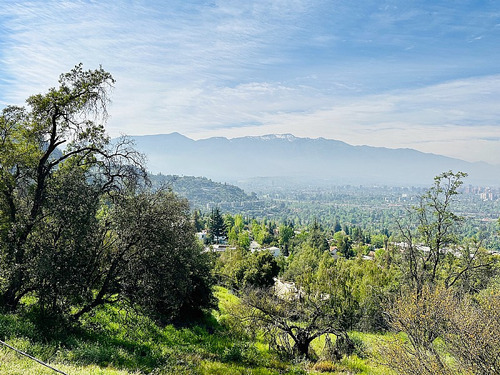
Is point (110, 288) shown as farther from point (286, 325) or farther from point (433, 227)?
point (433, 227)

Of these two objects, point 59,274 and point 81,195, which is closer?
point 59,274

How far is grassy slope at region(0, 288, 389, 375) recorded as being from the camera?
7.46m

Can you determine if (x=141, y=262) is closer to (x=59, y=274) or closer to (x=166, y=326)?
(x=59, y=274)

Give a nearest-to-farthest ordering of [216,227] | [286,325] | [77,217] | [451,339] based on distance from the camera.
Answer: [451,339] → [77,217] → [286,325] → [216,227]

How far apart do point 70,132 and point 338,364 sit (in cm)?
1264

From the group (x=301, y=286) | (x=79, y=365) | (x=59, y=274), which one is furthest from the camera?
(x=301, y=286)

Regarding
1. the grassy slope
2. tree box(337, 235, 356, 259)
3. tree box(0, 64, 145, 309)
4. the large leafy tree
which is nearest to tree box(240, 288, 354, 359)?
the grassy slope

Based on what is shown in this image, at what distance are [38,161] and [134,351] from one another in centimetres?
660

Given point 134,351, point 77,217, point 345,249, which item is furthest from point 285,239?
point 77,217

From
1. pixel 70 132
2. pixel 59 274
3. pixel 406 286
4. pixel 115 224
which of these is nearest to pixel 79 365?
pixel 59 274

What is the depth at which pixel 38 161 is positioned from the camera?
958 centimetres

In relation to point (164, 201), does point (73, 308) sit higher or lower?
lower

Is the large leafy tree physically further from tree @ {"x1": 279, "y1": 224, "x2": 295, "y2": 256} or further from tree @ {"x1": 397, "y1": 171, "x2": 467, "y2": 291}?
tree @ {"x1": 279, "y1": 224, "x2": 295, "y2": 256}

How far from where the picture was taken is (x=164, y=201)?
1087cm
